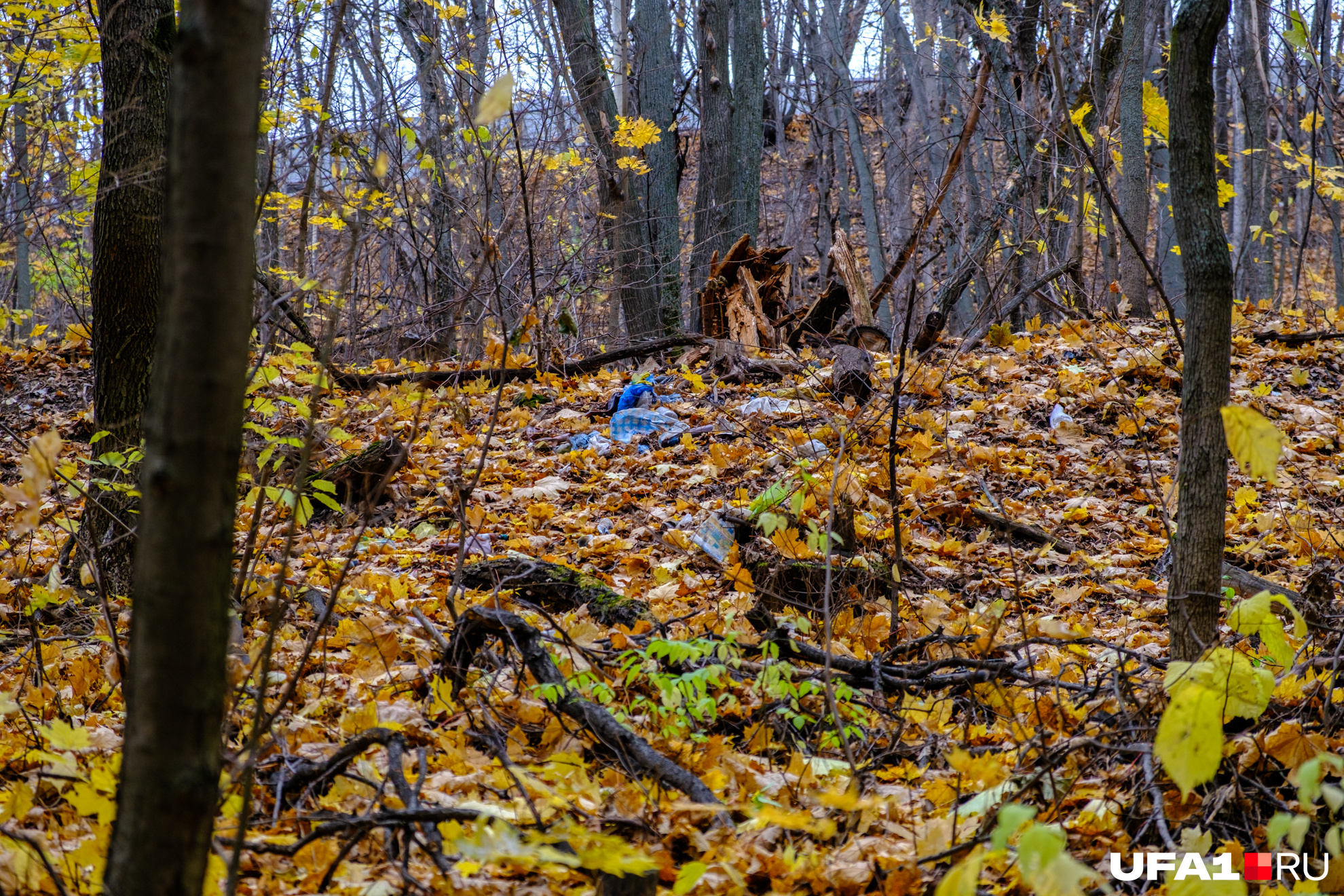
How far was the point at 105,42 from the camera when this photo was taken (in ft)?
11.2

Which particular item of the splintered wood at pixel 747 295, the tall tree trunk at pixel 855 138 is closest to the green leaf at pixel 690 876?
the splintered wood at pixel 747 295

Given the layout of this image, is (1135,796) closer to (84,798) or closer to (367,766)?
(367,766)

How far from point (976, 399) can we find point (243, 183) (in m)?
5.67

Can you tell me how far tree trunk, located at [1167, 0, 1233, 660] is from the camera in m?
2.05

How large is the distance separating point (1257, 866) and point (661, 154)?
28.4 ft

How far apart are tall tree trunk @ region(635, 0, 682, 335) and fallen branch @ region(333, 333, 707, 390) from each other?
4.78 ft

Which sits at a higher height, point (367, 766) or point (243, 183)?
point (243, 183)

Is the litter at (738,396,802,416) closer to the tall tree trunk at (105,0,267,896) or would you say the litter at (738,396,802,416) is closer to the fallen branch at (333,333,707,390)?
the fallen branch at (333,333,707,390)

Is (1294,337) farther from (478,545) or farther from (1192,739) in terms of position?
Result: (1192,739)

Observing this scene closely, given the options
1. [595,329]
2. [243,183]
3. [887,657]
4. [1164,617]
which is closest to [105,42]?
[243,183]

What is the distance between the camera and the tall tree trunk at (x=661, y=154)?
912cm

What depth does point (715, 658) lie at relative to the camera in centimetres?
252

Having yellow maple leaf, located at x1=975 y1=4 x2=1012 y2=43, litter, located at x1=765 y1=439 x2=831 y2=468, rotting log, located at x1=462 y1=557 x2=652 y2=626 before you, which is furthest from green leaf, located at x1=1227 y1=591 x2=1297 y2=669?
yellow maple leaf, located at x1=975 y1=4 x2=1012 y2=43

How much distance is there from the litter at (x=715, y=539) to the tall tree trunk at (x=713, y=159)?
5.70 metres
